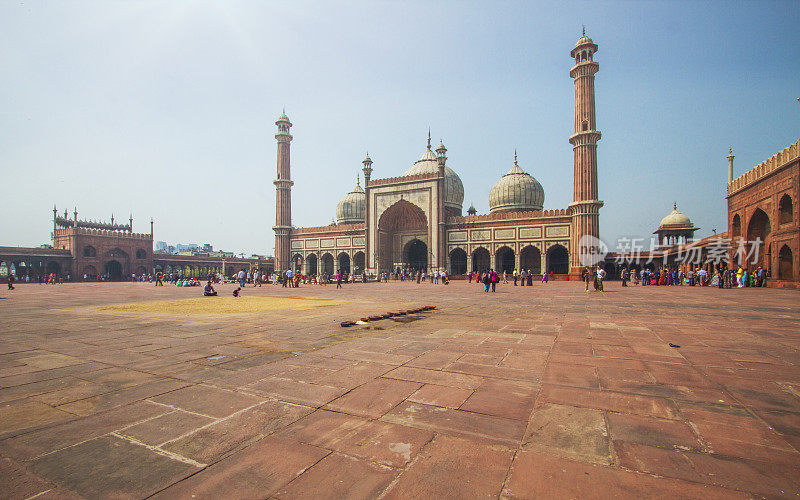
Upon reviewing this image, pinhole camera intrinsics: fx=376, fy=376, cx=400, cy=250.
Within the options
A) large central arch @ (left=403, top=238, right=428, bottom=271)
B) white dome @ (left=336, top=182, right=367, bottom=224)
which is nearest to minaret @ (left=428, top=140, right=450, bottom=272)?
large central arch @ (left=403, top=238, right=428, bottom=271)

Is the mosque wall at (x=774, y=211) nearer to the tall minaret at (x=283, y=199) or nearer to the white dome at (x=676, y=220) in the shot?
the white dome at (x=676, y=220)

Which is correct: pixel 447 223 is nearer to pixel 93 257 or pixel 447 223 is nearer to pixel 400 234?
pixel 400 234

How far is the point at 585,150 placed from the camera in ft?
95.3

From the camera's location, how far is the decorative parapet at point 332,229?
41.9m

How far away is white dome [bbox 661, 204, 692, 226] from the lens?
128 feet

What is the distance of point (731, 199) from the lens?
2594 centimetres

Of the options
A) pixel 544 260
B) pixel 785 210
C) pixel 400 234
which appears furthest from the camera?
pixel 400 234

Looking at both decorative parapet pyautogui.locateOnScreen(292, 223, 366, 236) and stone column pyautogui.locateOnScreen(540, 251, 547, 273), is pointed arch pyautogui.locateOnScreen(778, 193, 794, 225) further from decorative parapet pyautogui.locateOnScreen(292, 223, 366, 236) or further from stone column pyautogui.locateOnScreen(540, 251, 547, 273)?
decorative parapet pyautogui.locateOnScreen(292, 223, 366, 236)

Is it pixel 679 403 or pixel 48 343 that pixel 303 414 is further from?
pixel 48 343

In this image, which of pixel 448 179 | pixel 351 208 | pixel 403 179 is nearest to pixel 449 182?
pixel 448 179

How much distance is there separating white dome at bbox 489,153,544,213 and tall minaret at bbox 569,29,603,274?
939 centimetres

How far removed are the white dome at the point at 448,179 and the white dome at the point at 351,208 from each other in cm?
757

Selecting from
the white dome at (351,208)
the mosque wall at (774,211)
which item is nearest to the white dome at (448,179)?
the white dome at (351,208)

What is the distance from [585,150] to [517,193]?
10.3m
